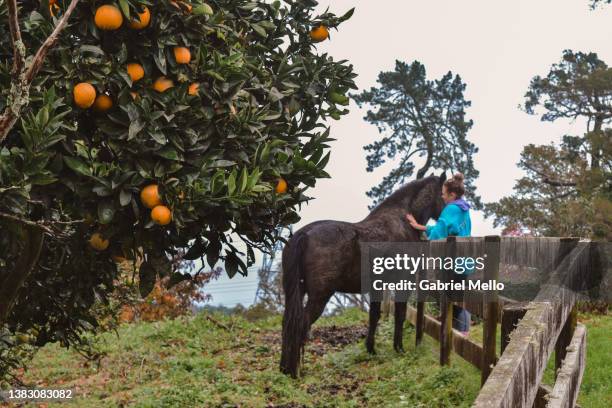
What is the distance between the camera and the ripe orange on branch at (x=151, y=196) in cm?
397

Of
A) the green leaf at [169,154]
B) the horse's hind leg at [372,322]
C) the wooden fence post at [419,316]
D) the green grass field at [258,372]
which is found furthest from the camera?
the horse's hind leg at [372,322]


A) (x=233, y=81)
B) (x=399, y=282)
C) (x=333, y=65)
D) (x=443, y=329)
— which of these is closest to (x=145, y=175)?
(x=233, y=81)

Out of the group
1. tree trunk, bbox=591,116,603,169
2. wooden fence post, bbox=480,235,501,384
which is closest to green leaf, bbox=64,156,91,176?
wooden fence post, bbox=480,235,501,384

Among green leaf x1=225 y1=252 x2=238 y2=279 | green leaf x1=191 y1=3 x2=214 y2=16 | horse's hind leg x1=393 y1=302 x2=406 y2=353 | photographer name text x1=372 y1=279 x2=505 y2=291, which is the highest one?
green leaf x1=191 y1=3 x2=214 y2=16

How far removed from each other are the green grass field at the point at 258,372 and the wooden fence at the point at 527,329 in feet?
1.94

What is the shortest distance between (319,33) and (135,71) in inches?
75.3

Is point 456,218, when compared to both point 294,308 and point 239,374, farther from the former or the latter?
point 239,374

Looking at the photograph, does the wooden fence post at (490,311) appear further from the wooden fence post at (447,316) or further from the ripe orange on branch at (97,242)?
the ripe orange on branch at (97,242)

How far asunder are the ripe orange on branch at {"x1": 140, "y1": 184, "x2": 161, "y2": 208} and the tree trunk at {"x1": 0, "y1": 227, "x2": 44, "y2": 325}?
0.97 meters

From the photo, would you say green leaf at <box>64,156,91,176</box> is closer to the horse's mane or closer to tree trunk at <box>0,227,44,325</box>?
tree trunk at <box>0,227,44,325</box>

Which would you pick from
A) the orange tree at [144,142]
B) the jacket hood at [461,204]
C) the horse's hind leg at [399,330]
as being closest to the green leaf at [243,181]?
the orange tree at [144,142]

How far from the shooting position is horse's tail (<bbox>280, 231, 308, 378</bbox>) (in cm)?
998

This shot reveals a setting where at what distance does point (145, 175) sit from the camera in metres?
3.98

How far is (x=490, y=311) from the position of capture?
705 cm
